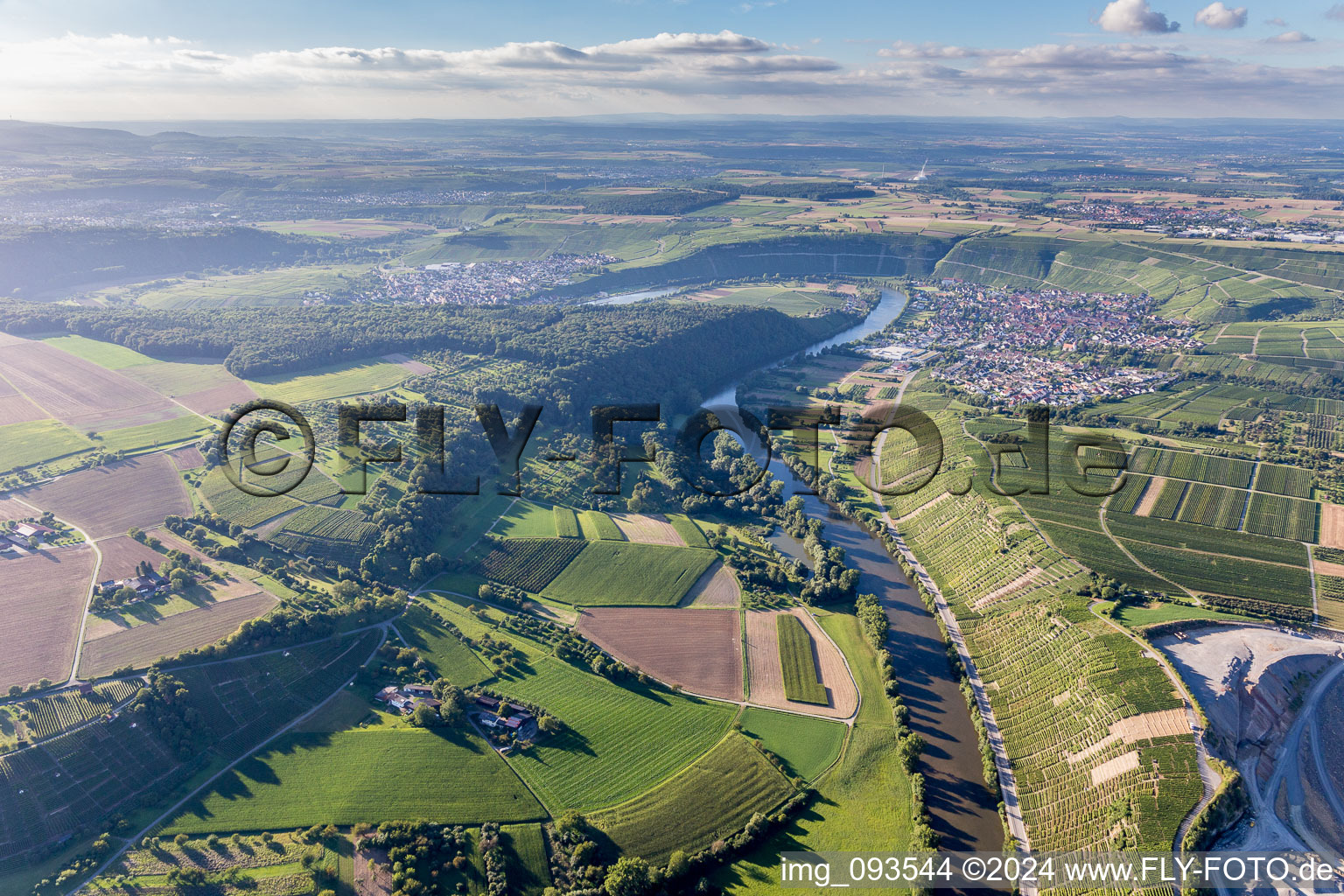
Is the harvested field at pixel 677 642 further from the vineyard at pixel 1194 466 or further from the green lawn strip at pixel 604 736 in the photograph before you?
the vineyard at pixel 1194 466

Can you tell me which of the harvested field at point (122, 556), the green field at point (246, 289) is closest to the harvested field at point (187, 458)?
the harvested field at point (122, 556)

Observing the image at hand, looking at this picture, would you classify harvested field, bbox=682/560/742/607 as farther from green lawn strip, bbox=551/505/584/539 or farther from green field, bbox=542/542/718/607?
green lawn strip, bbox=551/505/584/539

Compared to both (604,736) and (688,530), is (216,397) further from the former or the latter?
(604,736)

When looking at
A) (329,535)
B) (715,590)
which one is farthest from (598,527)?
(329,535)

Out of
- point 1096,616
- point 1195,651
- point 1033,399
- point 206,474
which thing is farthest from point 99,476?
point 1033,399

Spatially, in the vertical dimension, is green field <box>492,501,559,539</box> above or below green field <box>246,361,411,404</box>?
below

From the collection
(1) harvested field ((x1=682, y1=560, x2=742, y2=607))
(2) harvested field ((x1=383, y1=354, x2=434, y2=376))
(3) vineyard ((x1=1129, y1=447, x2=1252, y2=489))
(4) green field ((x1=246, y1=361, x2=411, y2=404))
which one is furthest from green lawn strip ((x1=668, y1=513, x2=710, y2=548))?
(2) harvested field ((x1=383, y1=354, x2=434, y2=376))

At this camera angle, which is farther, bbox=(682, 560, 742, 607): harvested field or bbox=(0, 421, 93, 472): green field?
bbox=(0, 421, 93, 472): green field
